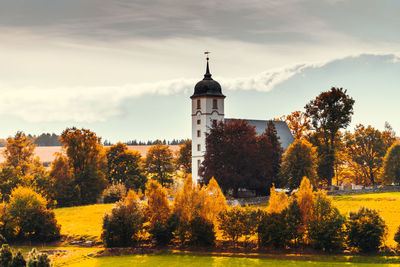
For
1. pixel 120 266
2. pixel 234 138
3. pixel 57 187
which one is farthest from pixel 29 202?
pixel 234 138

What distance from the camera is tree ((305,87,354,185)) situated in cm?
6750

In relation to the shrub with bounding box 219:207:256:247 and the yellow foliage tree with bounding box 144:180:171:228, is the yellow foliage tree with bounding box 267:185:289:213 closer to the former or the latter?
the shrub with bounding box 219:207:256:247

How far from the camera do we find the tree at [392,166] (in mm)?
68438

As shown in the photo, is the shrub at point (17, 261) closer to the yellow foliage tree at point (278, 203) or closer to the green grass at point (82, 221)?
the green grass at point (82, 221)

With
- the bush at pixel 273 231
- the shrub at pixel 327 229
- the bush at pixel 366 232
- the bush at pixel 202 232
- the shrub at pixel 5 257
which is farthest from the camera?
the bush at pixel 202 232

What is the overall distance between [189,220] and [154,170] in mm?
44629

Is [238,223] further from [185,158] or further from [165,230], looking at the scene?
[185,158]

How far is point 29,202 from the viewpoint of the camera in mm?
42781

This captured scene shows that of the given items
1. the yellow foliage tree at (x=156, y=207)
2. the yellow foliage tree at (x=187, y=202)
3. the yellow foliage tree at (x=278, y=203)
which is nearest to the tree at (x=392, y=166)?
the yellow foliage tree at (x=278, y=203)

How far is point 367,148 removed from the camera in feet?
262

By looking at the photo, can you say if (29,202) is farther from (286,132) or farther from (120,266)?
(286,132)

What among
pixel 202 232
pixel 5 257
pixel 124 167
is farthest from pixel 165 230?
Result: pixel 124 167

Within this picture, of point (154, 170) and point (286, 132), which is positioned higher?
point (286, 132)

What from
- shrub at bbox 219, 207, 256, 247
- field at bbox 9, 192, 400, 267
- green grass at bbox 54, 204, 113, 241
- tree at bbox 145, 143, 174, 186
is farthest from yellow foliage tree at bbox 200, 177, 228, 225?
tree at bbox 145, 143, 174, 186
